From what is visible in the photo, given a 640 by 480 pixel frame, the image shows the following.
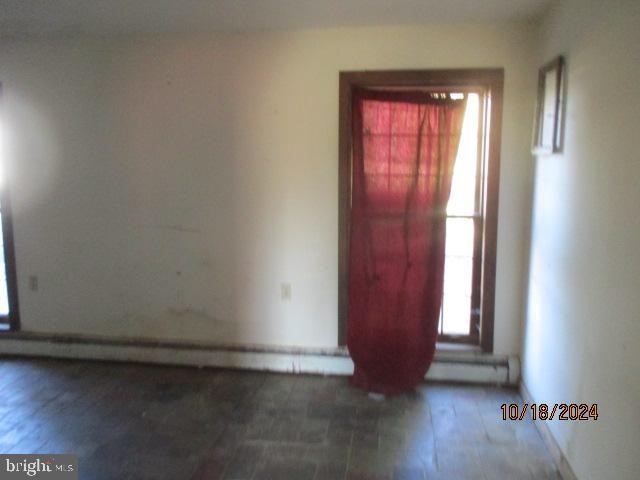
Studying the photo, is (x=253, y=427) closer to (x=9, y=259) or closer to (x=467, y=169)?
(x=467, y=169)

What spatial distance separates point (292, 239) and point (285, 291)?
0.34m

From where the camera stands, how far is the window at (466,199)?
2947 millimetres

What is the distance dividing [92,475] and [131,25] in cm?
242

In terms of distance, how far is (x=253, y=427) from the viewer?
105 inches

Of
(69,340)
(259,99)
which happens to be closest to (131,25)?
(259,99)

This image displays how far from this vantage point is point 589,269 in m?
2.02

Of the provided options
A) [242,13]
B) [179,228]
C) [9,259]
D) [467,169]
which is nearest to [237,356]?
[179,228]

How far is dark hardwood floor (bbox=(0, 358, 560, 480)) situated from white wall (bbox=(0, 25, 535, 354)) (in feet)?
1.19

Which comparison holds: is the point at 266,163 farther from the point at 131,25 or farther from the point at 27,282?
the point at 27,282

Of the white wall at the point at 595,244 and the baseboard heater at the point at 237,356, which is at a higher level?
the white wall at the point at 595,244

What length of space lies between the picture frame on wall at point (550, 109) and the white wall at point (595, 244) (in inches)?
2.5

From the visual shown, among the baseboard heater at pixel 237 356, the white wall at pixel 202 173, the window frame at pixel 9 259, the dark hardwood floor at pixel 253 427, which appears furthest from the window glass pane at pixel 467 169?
the window frame at pixel 9 259
